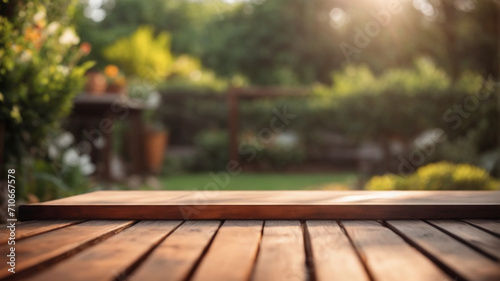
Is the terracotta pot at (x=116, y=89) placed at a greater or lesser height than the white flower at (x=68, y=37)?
lesser

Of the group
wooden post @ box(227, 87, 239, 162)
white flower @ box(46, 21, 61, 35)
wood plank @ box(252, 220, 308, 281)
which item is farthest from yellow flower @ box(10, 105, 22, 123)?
wooden post @ box(227, 87, 239, 162)

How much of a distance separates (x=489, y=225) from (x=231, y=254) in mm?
986

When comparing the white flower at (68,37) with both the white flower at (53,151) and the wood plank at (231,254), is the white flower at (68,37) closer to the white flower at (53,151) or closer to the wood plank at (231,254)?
the white flower at (53,151)

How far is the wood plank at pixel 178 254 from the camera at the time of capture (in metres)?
1.20

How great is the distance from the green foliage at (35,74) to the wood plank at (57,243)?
55.9 inches

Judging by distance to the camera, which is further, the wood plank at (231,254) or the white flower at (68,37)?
the white flower at (68,37)

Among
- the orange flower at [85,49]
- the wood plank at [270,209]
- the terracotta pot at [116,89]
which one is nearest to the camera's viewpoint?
the wood plank at [270,209]

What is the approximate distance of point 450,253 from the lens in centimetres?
140

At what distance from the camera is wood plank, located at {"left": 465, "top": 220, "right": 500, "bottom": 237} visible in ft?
5.57

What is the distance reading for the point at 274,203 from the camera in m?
1.94

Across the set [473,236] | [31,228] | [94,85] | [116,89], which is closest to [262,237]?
[473,236]

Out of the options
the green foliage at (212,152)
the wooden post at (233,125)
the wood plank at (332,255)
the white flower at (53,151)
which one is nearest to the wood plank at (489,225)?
the wood plank at (332,255)

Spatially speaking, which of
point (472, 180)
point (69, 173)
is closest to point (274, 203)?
point (69, 173)

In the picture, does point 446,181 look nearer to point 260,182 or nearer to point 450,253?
point 450,253
